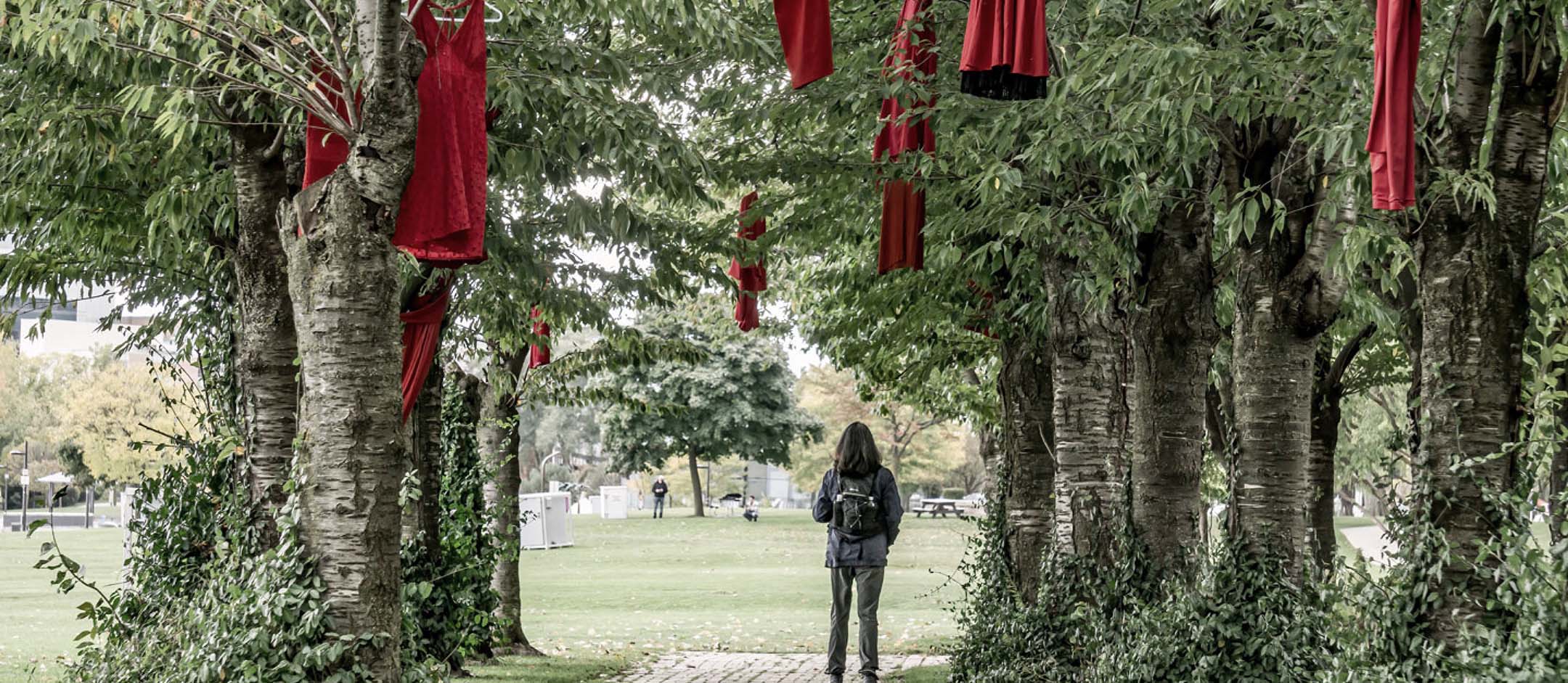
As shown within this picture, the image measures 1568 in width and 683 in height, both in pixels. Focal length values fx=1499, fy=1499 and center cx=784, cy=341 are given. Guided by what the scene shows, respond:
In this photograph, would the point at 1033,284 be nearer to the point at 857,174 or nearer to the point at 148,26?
the point at 857,174

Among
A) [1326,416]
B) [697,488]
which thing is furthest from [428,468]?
[697,488]

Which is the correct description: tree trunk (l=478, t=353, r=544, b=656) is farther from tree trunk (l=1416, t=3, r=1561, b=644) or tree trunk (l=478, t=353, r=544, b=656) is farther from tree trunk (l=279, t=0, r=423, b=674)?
tree trunk (l=1416, t=3, r=1561, b=644)

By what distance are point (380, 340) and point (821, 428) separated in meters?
58.5

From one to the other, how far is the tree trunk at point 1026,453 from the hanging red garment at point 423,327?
5.44 metres

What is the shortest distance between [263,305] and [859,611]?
508cm

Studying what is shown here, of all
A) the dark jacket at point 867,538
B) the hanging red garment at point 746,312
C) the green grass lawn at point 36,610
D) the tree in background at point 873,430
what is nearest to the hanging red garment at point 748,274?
the hanging red garment at point 746,312

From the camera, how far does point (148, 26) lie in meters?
9.04

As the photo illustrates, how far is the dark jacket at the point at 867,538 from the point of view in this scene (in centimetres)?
1142

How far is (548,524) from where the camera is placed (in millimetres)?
42344

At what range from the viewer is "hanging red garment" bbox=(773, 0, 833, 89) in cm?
914

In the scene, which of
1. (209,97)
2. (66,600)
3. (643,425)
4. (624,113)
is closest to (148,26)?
(209,97)

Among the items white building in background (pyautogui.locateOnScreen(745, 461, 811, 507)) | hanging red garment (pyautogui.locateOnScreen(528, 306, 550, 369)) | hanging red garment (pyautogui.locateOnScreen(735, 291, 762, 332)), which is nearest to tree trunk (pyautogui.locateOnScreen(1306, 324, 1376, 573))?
hanging red garment (pyautogui.locateOnScreen(735, 291, 762, 332))

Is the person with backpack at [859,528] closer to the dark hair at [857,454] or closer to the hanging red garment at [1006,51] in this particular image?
the dark hair at [857,454]

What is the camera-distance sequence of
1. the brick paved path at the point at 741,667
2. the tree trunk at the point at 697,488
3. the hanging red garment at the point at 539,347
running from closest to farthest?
the brick paved path at the point at 741,667, the hanging red garment at the point at 539,347, the tree trunk at the point at 697,488
